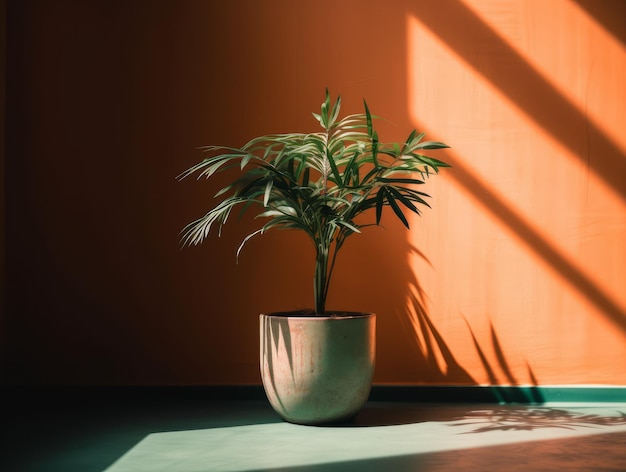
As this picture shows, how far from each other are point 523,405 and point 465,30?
1711 millimetres

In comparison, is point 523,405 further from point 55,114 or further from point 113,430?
point 55,114

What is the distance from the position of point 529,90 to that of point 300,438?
187cm

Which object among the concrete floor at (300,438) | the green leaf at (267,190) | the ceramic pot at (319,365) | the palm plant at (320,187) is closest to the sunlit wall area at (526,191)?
the concrete floor at (300,438)

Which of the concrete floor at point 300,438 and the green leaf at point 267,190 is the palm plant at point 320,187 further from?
the concrete floor at point 300,438

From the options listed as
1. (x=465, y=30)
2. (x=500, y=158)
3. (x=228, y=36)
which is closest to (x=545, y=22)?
(x=465, y=30)

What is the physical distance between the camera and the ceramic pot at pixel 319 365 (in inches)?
109

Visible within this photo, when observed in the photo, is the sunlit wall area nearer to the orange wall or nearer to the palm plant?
the orange wall

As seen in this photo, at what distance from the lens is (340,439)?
2.62 meters

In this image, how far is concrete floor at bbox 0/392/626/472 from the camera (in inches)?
90.9

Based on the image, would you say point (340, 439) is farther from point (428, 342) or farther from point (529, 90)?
point (529, 90)

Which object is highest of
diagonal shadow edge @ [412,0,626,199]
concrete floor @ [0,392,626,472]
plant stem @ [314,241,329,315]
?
diagonal shadow edge @ [412,0,626,199]

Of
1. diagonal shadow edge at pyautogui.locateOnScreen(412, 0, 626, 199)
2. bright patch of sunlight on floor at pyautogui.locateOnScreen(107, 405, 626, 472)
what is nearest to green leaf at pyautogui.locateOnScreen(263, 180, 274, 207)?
bright patch of sunlight on floor at pyautogui.locateOnScreen(107, 405, 626, 472)

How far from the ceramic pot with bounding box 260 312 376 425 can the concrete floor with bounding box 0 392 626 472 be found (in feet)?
0.25

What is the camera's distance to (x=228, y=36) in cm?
343
